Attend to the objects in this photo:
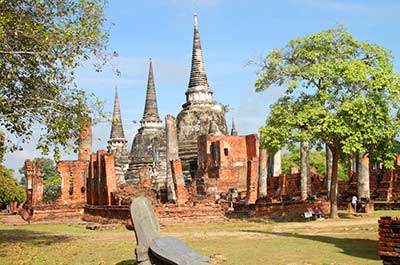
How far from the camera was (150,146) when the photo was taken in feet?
149

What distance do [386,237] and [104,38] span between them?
300 inches

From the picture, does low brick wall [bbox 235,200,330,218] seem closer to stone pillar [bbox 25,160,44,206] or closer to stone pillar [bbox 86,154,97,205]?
stone pillar [bbox 86,154,97,205]

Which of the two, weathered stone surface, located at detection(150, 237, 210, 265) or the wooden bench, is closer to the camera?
weathered stone surface, located at detection(150, 237, 210, 265)

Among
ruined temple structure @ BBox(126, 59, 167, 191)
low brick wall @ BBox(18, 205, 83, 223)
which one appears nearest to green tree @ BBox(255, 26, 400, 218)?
low brick wall @ BBox(18, 205, 83, 223)

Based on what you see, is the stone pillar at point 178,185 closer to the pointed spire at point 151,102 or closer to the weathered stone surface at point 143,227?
the weathered stone surface at point 143,227

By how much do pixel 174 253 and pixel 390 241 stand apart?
3.19 meters

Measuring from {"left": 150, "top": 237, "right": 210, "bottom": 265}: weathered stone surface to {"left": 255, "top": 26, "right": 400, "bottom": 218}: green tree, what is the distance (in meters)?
10.5

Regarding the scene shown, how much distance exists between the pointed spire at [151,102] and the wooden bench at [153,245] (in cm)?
3960

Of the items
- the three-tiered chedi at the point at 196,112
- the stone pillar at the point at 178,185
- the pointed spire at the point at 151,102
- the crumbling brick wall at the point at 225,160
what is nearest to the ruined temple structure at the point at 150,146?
the pointed spire at the point at 151,102

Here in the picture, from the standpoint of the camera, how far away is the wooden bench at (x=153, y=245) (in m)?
6.57

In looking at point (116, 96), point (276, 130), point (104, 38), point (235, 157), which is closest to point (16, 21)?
point (104, 38)

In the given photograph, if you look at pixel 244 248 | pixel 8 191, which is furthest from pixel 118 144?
pixel 244 248

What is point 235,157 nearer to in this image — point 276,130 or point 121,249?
point 276,130

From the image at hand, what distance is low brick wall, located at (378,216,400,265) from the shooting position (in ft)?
25.1
